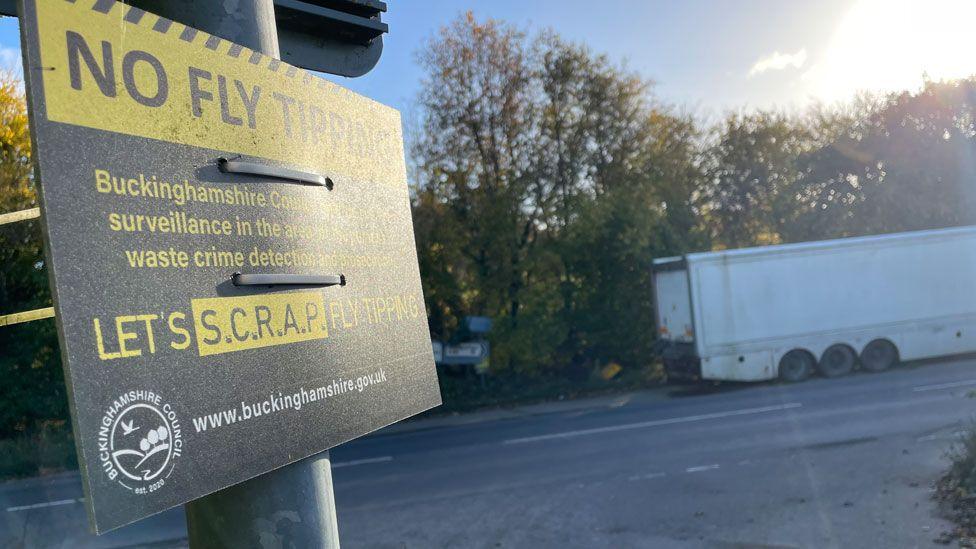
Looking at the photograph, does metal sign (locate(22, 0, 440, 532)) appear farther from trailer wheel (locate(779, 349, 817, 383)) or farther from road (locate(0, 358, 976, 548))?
trailer wheel (locate(779, 349, 817, 383))

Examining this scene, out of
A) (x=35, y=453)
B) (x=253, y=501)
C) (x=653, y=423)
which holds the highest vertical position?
(x=253, y=501)

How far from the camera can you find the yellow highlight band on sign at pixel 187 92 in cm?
147

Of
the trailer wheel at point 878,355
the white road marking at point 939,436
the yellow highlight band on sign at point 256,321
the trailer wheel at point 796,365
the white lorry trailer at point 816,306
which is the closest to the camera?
the yellow highlight band on sign at point 256,321

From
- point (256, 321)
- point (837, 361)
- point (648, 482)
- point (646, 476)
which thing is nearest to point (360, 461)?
point (646, 476)

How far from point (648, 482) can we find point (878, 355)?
1199 cm

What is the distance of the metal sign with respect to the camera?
141 centimetres

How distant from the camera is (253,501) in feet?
5.86

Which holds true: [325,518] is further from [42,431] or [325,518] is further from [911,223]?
[911,223]

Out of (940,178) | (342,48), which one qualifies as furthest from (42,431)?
(940,178)

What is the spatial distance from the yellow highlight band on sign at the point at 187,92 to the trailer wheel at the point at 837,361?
18261 millimetres

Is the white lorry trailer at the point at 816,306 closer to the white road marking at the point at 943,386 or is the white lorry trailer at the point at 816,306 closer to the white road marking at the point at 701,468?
the white road marking at the point at 943,386

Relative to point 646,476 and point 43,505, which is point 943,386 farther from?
point 43,505

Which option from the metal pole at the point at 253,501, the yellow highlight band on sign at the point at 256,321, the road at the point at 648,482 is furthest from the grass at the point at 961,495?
the yellow highlight band on sign at the point at 256,321

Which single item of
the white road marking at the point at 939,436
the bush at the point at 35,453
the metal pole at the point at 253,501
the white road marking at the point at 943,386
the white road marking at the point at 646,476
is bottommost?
the white road marking at the point at 943,386
